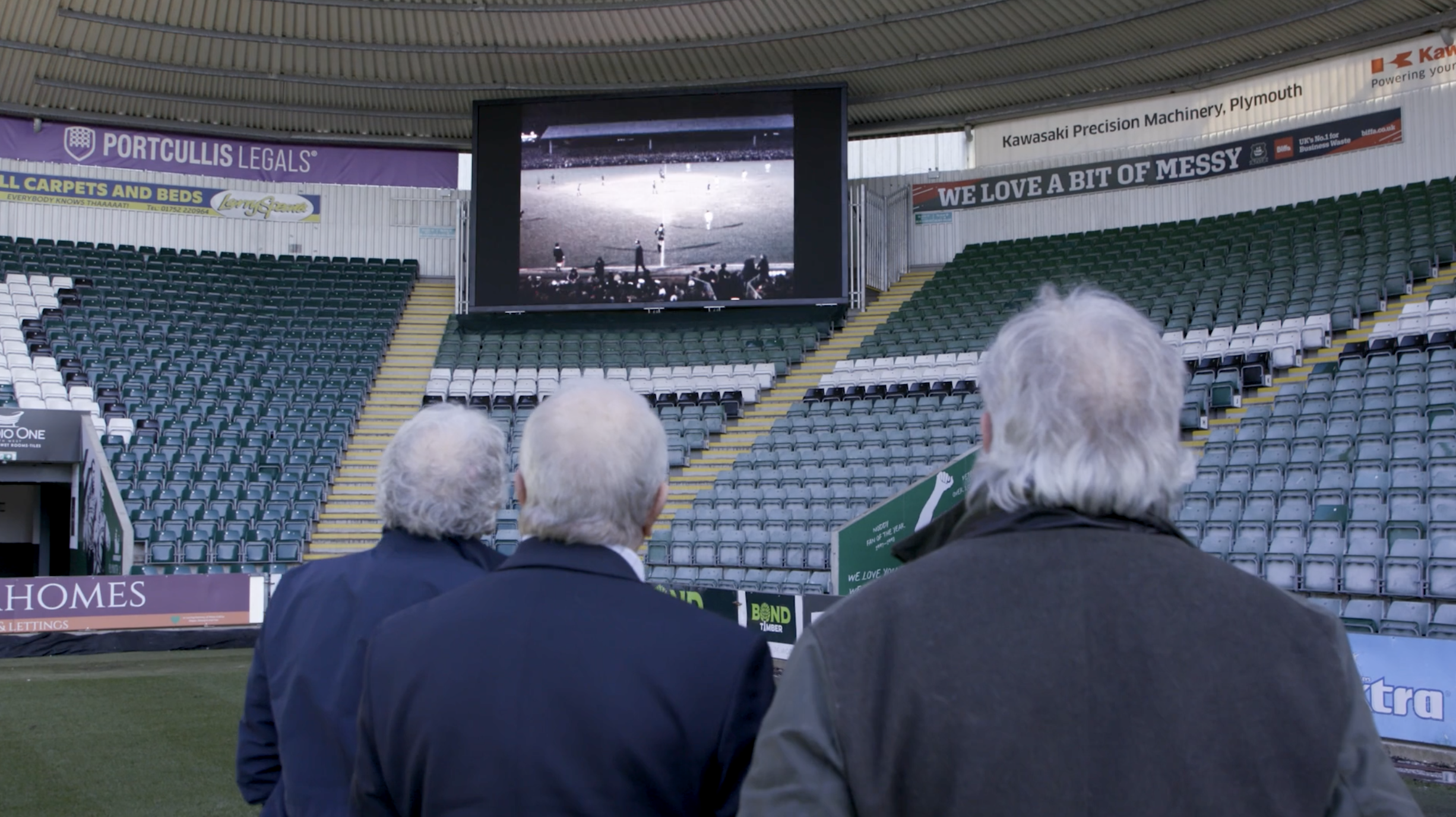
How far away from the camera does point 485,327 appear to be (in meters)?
23.4

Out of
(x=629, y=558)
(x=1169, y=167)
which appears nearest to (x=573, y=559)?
(x=629, y=558)

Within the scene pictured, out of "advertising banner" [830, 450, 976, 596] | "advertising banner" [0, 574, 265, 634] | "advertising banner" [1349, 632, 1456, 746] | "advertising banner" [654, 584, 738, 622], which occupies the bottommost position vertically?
"advertising banner" [0, 574, 265, 634]

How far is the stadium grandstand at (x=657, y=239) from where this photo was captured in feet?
53.3

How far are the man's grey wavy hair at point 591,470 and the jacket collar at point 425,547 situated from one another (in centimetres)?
67

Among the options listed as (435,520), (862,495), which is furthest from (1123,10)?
(435,520)

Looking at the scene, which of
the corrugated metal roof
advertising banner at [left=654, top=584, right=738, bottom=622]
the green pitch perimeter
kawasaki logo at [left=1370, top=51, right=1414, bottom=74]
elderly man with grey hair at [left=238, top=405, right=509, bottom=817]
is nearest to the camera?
elderly man with grey hair at [left=238, top=405, right=509, bottom=817]

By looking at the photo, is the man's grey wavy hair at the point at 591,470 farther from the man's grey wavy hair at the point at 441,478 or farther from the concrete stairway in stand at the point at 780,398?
the concrete stairway in stand at the point at 780,398

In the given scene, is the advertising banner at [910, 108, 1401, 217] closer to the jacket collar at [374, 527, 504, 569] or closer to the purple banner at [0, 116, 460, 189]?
the purple banner at [0, 116, 460, 189]

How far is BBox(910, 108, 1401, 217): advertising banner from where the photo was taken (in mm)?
19359

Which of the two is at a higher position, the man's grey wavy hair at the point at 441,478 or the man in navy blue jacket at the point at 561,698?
the man's grey wavy hair at the point at 441,478

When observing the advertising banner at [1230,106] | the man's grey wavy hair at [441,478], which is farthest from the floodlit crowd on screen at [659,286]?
the man's grey wavy hair at [441,478]

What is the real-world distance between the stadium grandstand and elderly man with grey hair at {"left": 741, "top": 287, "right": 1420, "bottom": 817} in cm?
1214

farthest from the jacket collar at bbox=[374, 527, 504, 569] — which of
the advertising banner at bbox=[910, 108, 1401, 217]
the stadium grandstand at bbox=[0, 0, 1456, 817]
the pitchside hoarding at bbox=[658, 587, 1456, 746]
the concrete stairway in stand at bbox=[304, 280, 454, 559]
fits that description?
the advertising banner at bbox=[910, 108, 1401, 217]

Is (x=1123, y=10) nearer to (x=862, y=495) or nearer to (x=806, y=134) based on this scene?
(x=806, y=134)
